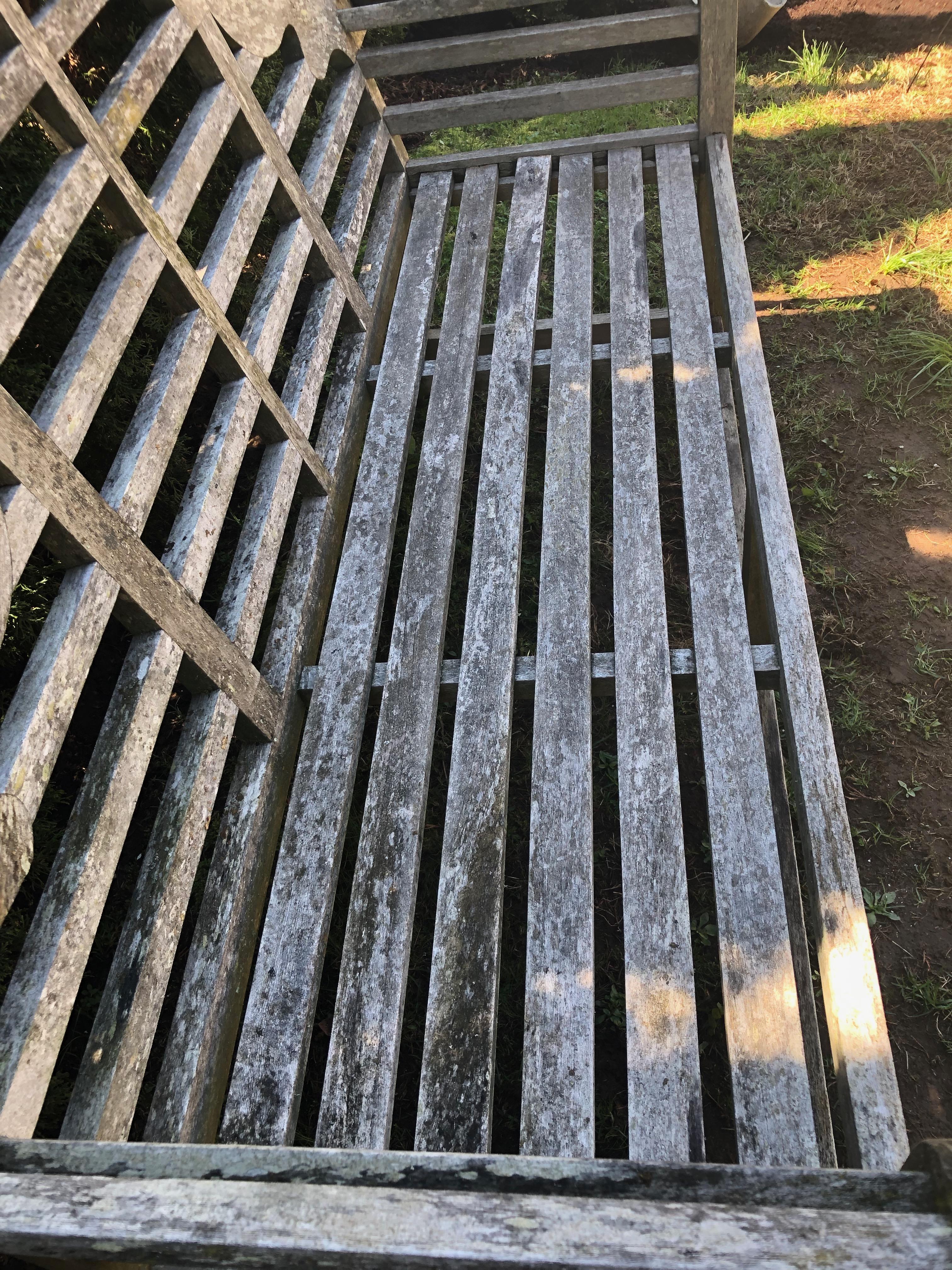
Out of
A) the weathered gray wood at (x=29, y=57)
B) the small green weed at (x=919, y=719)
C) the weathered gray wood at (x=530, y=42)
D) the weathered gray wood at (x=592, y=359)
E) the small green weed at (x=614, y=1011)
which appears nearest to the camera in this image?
the weathered gray wood at (x=29, y=57)

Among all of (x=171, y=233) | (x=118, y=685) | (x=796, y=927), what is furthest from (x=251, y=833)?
(x=171, y=233)

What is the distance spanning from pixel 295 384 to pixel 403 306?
0.76 m

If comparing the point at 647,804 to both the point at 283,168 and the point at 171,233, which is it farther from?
the point at 283,168

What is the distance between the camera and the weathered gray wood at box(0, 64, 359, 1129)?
1310 mm

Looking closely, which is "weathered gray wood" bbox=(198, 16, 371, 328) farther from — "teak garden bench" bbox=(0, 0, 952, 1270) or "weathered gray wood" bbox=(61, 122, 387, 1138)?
"weathered gray wood" bbox=(61, 122, 387, 1138)

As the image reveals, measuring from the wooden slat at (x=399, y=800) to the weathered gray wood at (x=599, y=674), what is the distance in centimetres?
4

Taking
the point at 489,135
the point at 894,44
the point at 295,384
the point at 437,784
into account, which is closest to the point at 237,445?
the point at 295,384

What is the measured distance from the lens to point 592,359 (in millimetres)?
2773

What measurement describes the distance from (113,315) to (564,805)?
1388mm

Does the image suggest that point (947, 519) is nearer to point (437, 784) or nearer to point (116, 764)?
point (437, 784)

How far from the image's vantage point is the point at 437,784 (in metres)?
2.69

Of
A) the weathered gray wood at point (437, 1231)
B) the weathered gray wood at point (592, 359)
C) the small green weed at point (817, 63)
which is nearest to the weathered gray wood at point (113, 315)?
the weathered gray wood at point (592, 359)

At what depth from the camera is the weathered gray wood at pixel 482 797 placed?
4.96 feet

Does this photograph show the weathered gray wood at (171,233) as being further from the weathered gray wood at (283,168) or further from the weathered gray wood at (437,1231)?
the weathered gray wood at (437,1231)
